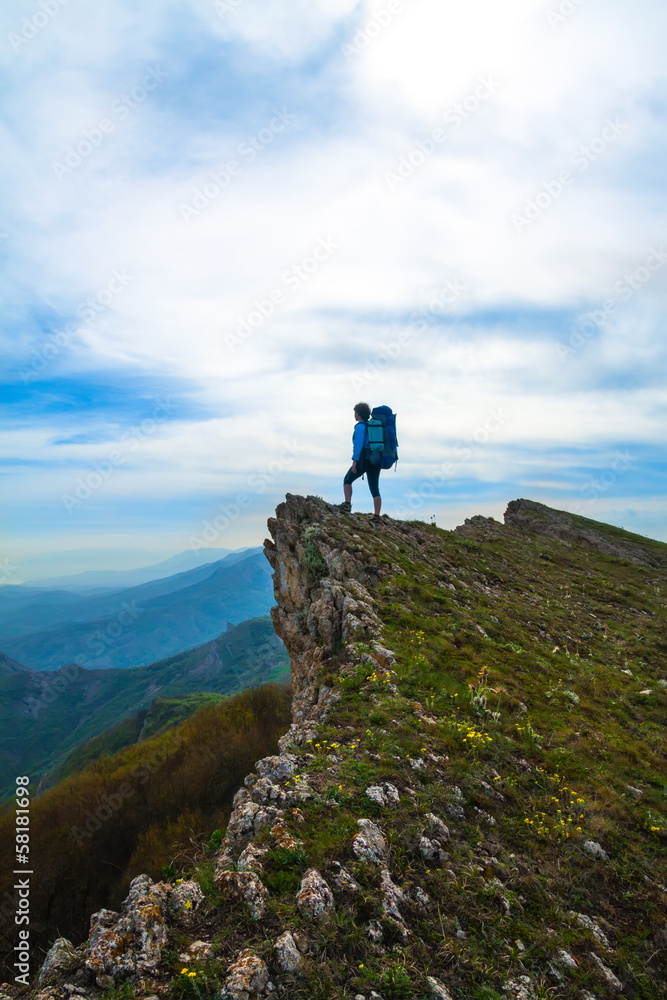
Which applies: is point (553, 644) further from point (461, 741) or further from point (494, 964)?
point (494, 964)

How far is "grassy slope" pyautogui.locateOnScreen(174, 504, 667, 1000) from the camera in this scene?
195 inches

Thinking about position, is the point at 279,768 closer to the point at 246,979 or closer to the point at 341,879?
the point at 341,879

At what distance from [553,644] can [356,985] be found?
13.9 metres

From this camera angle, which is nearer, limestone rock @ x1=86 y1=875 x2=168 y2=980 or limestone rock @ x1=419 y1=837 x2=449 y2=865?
limestone rock @ x1=86 y1=875 x2=168 y2=980

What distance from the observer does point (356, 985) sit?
443 cm

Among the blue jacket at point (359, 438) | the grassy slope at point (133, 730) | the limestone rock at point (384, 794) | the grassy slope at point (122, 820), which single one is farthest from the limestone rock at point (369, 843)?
the grassy slope at point (133, 730)

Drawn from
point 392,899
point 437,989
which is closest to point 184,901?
point 392,899

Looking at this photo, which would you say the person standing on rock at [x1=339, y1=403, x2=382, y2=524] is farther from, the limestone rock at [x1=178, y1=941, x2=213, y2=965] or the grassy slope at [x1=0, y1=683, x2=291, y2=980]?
the grassy slope at [x1=0, y1=683, x2=291, y2=980]

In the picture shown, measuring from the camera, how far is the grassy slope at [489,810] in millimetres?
4965

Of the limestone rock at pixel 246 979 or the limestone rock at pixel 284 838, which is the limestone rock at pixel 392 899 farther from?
the limestone rock at pixel 246 979

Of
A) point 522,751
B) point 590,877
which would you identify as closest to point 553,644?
point 522,751

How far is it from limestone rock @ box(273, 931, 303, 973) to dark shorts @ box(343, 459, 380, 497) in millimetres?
16143

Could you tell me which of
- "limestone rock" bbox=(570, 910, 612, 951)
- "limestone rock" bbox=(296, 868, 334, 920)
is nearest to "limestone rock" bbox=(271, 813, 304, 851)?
"limestone rock" bbox=(296, 868, 334, 920)

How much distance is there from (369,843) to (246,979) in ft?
7.47
